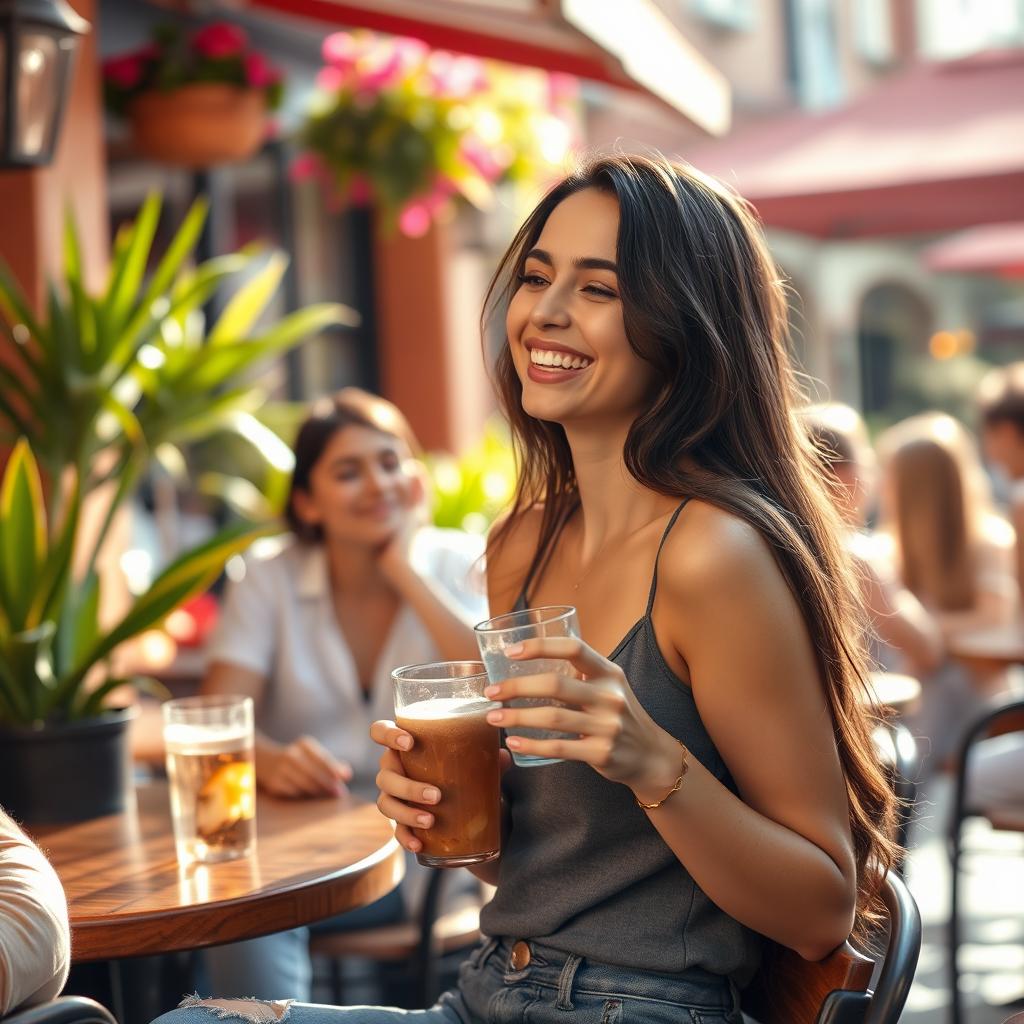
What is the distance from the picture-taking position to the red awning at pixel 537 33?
3660mm

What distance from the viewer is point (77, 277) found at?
259 centimetres

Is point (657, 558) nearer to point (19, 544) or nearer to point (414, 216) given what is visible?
point (19, 544)

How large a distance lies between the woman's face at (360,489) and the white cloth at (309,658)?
0.11 m

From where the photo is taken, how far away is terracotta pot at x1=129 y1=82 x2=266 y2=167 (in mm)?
4914

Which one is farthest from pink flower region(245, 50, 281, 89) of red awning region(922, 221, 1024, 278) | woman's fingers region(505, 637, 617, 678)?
red awning region(922, 221, 1024, 278)

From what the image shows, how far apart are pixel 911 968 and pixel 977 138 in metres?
4.88

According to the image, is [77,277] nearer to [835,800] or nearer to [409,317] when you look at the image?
[835,800]

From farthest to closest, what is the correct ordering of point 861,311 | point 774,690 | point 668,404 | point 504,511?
point 861,311
point 504,511
point 668,404
point 774,690

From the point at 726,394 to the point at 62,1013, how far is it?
0.97m

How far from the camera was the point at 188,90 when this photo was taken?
16.1ft

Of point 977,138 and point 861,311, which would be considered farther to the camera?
point 861,311

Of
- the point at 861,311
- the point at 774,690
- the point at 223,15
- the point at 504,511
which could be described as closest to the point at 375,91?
the point at 223,15

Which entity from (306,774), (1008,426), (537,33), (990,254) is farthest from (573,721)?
(990,254)

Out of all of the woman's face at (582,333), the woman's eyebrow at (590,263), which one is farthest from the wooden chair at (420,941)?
the woman's eyebrow at (590,263)
